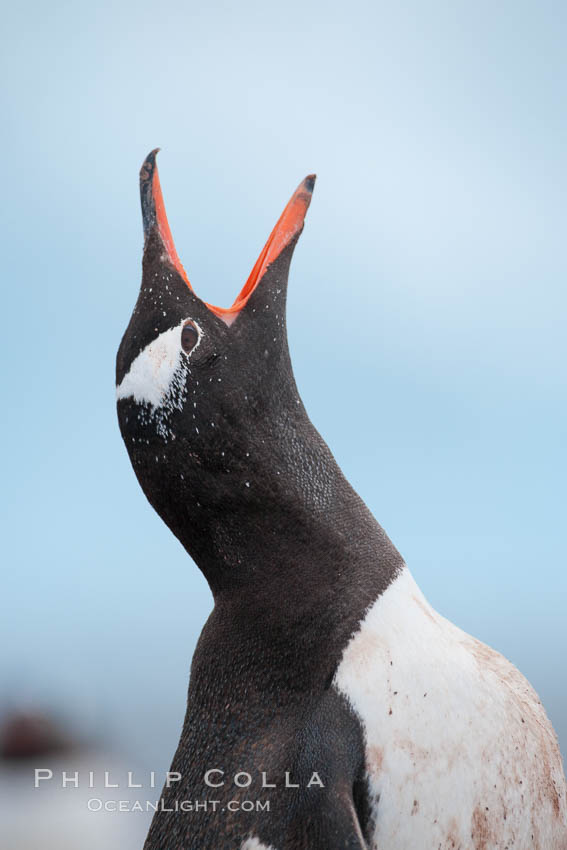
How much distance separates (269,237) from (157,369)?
20.7 inches

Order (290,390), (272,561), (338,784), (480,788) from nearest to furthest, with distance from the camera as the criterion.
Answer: (338,784)
(480,788)
(272,561)
(290,390)

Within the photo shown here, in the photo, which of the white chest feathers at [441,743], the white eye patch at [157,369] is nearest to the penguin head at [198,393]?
the white eye patch at [157,369]

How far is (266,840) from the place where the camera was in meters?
1.71

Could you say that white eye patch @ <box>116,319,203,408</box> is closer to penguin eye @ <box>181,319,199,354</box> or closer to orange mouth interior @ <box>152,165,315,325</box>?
penguin eye @ <box>181,319,199,354</box>

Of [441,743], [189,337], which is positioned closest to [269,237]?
[189,337]

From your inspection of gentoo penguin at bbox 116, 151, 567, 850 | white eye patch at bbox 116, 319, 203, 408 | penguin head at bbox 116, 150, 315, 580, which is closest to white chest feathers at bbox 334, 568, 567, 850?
gentoo penguin at bbox 116, 151, 567, 850

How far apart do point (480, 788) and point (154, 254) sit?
1.48m

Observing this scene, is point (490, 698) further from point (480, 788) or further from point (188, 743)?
point (188, 743)

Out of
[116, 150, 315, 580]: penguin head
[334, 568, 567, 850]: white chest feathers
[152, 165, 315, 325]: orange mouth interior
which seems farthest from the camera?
[152, 165, 315, 325]: orange mouth interior

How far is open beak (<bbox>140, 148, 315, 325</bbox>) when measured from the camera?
212cm

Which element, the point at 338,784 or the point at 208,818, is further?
the point at 208,818

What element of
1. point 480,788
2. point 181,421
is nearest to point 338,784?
point 480,788

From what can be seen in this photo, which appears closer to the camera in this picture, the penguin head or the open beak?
the penguin head

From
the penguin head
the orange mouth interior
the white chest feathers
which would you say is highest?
the orange mouth interior
